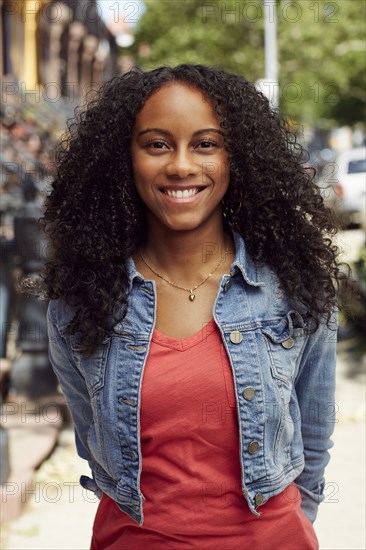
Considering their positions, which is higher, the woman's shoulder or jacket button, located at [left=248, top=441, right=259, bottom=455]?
the woman's shoulder

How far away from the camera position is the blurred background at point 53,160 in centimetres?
446

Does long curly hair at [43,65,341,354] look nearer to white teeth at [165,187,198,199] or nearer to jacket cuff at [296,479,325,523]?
white teeth at [165,187,198,199]

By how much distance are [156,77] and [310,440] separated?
1.05m

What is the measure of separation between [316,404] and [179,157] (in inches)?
29.9

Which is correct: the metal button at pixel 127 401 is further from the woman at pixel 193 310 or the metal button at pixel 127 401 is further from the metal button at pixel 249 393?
the metal button at pixel 249 393

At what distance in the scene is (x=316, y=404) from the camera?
7.09ft

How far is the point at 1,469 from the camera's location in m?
4.59

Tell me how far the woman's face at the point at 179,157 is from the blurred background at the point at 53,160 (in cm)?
39

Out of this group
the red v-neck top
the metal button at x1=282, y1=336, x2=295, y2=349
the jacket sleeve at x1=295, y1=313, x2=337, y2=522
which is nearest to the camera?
the red v-neck top

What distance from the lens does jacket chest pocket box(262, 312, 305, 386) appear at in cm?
196

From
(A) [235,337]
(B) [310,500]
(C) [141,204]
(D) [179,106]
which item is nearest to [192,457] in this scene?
(A) [235,337]

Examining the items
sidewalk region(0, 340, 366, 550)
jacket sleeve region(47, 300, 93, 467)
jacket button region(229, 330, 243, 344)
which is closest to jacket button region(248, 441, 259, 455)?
jacket button region(229, 330, 243, 344)

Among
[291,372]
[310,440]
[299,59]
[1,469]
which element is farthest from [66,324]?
[299,59]

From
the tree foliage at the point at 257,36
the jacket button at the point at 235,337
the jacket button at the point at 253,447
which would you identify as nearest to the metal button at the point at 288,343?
the jacket button at the point at 235,337
